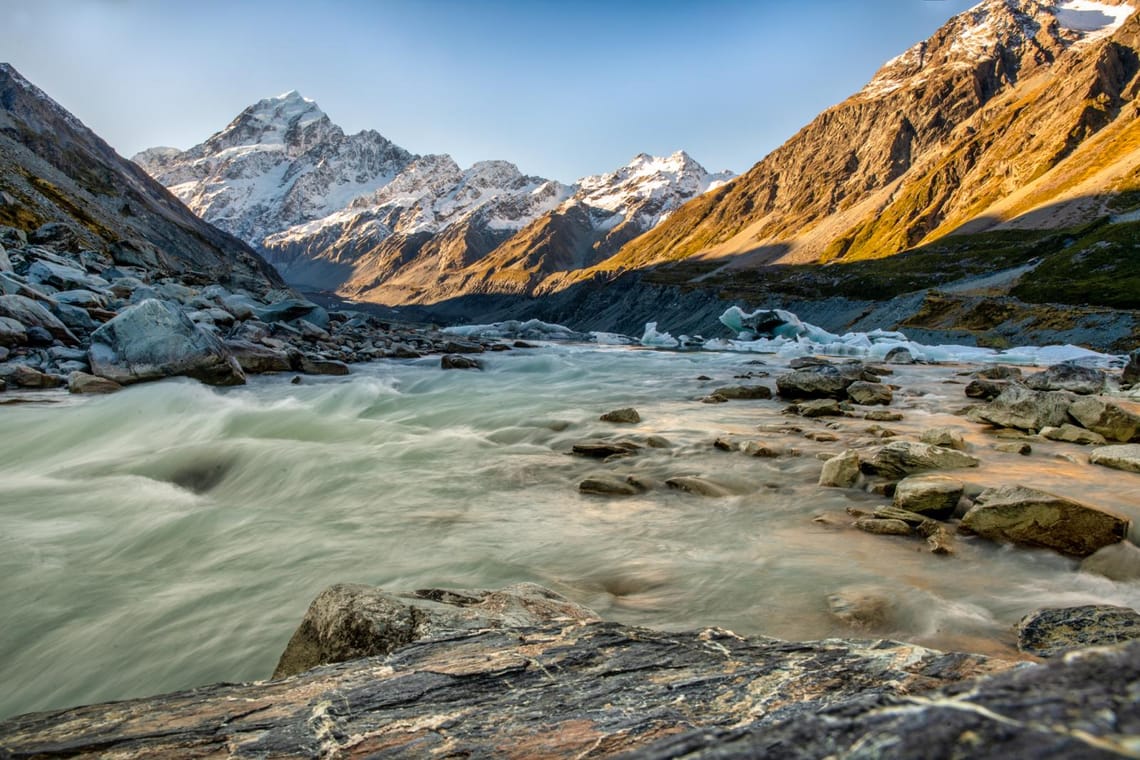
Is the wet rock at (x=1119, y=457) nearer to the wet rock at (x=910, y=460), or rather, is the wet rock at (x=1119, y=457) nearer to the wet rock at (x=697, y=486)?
the wet rock at (x=910, y=460)

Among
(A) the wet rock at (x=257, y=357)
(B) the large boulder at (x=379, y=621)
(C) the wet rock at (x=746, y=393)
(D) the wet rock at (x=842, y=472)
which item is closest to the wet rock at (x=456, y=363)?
(A) the wet rock at (x=257, y=357)

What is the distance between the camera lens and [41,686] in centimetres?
459

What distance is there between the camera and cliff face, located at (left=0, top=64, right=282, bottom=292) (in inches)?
1518

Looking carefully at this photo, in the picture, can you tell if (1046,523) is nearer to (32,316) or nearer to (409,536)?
(409,536)

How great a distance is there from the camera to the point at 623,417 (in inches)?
549

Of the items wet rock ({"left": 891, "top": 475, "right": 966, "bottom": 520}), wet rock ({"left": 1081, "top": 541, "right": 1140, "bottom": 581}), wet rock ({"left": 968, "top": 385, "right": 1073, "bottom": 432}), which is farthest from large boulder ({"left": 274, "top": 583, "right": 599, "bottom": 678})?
wet rock ({"left": 968, "top": 385, "right": 1073, "bottom": 432})

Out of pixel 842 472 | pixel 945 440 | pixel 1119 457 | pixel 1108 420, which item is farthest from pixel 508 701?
pixel 1108 420

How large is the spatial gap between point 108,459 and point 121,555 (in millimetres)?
5092

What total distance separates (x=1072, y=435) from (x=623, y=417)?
834 cm

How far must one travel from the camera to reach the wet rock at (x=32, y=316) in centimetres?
1692

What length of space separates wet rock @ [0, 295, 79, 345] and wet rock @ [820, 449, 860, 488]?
853 inches

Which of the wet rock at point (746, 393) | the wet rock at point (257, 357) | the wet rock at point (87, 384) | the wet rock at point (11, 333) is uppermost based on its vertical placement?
the wet rock at point (11, 333)

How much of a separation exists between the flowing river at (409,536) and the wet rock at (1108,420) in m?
1.42

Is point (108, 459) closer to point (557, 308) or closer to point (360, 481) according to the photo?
point (360, 481)
